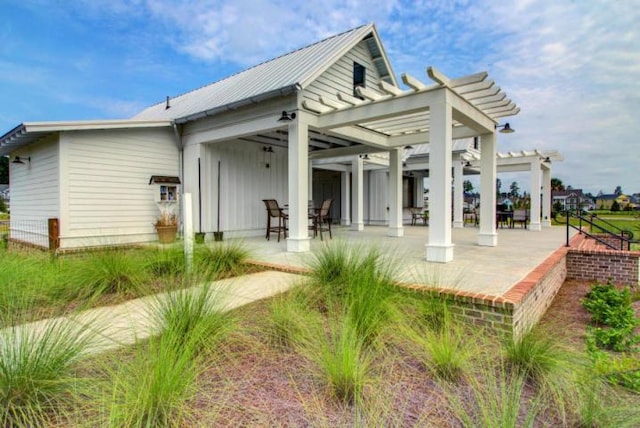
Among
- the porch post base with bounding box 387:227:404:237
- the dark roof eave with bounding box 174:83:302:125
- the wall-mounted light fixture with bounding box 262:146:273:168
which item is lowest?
the porch post base with bounding box 387:227:404:237

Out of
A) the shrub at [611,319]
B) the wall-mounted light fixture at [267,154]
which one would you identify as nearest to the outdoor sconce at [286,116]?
the wall-mounted light fixture at [267,154]

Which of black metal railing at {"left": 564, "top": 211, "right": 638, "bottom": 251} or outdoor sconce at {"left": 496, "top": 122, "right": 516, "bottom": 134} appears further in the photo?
outdoor sconce at {"left": 496, "top": 122, "right": 516, "bottom": 134}

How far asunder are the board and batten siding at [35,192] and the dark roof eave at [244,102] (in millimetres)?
2661

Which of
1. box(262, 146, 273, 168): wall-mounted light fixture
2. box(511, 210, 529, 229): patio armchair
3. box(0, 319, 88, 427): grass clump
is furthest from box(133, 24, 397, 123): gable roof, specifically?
box(511, 210, 529, 229): patio armchair

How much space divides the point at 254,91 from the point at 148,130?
2.84m

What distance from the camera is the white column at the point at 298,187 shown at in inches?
250

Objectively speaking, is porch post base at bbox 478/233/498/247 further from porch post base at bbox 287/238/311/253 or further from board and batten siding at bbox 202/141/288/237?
board and batten siding at bbox 202/141/288/237

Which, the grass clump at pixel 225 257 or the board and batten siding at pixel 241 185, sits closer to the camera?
the grass clump at pixel 225 257

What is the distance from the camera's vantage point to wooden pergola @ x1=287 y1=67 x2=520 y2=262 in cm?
516

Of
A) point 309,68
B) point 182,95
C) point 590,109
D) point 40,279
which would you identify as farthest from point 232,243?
point 590,109

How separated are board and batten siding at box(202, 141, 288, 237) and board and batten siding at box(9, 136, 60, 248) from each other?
3008mm

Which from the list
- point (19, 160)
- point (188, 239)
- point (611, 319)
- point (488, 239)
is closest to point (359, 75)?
point (488, 239)

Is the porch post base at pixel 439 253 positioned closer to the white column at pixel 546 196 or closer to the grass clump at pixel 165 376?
the grass clump at pixel 165 376

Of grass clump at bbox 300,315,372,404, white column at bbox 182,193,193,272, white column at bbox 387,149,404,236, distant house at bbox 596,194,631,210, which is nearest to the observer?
grass clump at bbox 300,315,372,404
